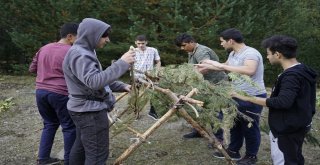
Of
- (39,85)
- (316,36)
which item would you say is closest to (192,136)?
(39,85)

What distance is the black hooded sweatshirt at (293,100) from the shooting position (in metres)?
3.22

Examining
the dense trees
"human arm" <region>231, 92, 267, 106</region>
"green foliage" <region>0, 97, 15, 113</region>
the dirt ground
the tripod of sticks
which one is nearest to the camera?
"human arm" <region>231, 92, 267, 106</region>

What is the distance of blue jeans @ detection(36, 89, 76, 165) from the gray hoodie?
93 cm

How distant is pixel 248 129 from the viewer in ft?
14.8

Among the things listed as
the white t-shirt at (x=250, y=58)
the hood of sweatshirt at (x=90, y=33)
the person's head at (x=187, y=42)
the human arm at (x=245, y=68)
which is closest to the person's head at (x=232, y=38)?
the white t-shirt at (x=250, y=58)

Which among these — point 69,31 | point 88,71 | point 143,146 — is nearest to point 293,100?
point 88,71

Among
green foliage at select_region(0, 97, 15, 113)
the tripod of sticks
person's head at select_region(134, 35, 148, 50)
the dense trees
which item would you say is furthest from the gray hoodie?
the dense trees

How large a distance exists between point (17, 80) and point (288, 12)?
8.22m

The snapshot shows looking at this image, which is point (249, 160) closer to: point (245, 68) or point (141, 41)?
point (245, 68)

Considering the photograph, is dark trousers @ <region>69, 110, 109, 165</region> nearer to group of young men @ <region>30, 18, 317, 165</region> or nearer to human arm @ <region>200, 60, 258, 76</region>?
Result: group of young men @ <region>30, 18, 317, 165</region>

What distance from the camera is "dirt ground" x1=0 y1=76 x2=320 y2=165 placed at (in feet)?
16.7

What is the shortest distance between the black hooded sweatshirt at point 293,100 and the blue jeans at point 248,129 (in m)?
0.91

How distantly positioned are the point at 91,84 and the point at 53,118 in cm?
176

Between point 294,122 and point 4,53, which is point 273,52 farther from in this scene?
point 4,53
